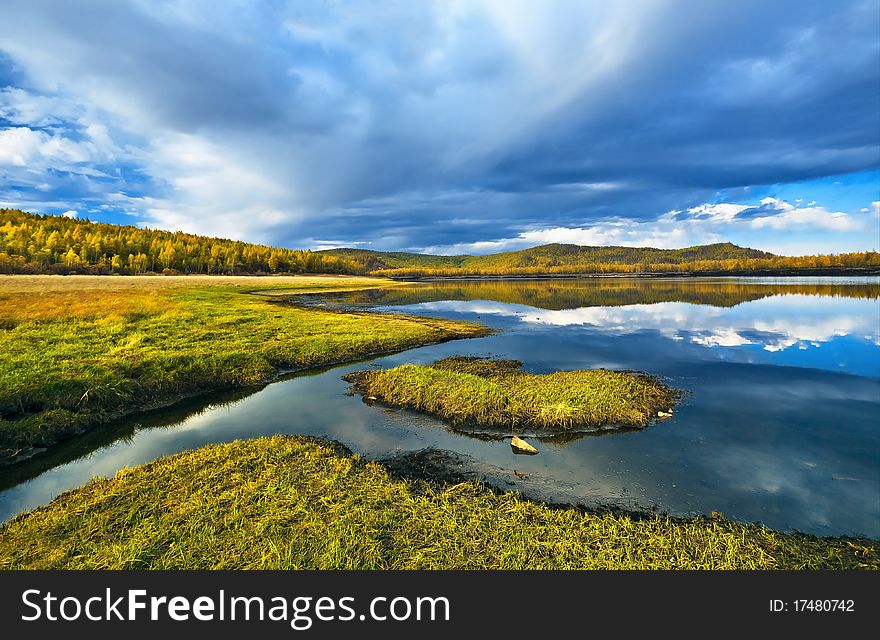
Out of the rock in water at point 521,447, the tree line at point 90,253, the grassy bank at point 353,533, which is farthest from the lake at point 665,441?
the tree line at point 90,253

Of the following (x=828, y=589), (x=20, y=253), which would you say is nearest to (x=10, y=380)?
(x=828, y=589)

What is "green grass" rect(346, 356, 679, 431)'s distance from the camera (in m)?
17.6

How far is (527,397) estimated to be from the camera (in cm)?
1925

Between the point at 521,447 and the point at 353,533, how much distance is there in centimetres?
774

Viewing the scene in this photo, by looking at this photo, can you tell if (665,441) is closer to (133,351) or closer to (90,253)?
(133,351)

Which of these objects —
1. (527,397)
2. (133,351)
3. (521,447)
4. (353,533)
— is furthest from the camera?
(133,351)

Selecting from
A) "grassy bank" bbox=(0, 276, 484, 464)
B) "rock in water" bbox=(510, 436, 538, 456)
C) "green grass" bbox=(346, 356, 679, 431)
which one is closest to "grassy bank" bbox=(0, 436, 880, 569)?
"rock in water" bbox=(510, 436, 538, 456)

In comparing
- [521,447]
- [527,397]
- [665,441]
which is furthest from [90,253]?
[665,441]

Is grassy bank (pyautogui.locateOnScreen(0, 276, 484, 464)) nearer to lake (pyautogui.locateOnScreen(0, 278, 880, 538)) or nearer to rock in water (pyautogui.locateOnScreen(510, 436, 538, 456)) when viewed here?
lake (pyautogui.locateOnScreen(0, 278, 880, 538))

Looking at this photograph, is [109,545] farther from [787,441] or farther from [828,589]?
[787,441]

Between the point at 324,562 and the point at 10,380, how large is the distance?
19535 mm

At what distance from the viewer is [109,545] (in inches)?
350

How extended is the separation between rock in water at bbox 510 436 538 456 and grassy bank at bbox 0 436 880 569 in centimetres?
372

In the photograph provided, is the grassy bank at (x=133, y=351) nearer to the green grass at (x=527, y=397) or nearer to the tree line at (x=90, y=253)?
the green grass at (x=527, y=397)
